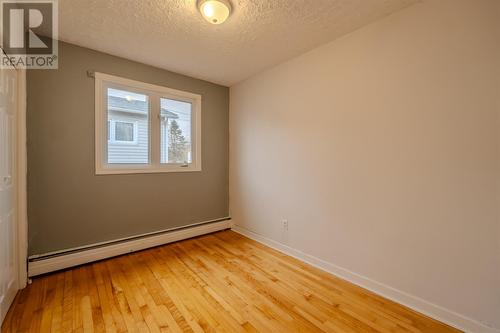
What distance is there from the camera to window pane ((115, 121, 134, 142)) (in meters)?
2.72

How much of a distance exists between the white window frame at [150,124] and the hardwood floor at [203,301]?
116 centimetres

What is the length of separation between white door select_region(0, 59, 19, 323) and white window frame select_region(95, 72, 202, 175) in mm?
731

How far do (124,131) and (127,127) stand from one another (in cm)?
A: 7

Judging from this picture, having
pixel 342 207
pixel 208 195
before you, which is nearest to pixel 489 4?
pixel 342 207

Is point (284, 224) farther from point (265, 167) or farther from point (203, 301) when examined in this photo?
point (203, 301)

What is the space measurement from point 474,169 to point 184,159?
10.5 feet

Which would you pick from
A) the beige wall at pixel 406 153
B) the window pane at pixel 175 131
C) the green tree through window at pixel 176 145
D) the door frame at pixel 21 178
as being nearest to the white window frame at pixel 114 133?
the window pane at pixel 175 131

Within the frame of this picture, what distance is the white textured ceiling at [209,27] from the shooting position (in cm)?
180

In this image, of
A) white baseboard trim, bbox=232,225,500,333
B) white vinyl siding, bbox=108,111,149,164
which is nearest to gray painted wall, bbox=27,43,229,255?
white vinyl siding, bbox=108,111,149,164

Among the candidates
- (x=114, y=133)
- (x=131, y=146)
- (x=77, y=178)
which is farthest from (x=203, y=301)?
(x=114, y=133)

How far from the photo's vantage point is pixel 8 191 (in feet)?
5.62

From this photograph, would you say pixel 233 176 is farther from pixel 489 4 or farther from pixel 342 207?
pixel 489 4

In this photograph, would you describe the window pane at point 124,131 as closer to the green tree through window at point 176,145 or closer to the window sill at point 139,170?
the window sill at point 139,170

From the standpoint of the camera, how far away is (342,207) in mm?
2238
